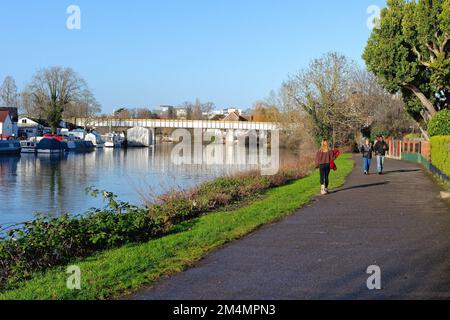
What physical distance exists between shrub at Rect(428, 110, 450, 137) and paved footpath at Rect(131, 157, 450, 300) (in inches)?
640

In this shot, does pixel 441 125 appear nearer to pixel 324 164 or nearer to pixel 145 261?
pixel 324 164

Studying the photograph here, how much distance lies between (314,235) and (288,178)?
54.6 ft

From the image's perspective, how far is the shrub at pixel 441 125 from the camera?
30.4m

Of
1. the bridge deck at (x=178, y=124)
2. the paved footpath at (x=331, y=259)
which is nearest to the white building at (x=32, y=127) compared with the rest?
the bridge deck at (x=178, y=124)

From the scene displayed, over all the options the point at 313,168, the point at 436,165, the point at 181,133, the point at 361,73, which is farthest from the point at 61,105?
the point at 436,165

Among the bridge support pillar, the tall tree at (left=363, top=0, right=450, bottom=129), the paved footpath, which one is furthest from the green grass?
the bridge support pillar

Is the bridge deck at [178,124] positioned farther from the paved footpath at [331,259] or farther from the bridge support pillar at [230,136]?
the paved footpath at [331,259]

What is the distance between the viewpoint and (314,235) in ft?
37.9

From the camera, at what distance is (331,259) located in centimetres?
923

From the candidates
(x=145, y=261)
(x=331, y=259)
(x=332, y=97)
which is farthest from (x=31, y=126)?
(x=331, y=259)

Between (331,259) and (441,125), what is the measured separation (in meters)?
24.0

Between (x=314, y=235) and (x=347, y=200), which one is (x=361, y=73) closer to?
(x=347, y=200)

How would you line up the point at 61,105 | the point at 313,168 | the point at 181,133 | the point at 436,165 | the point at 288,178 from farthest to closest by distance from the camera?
the point at 181,133 < the point at 61,105 < the point at 313,168 < the point at 288,178 < the point at 436,165

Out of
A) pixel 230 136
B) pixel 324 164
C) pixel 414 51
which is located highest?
pixel 414 51
